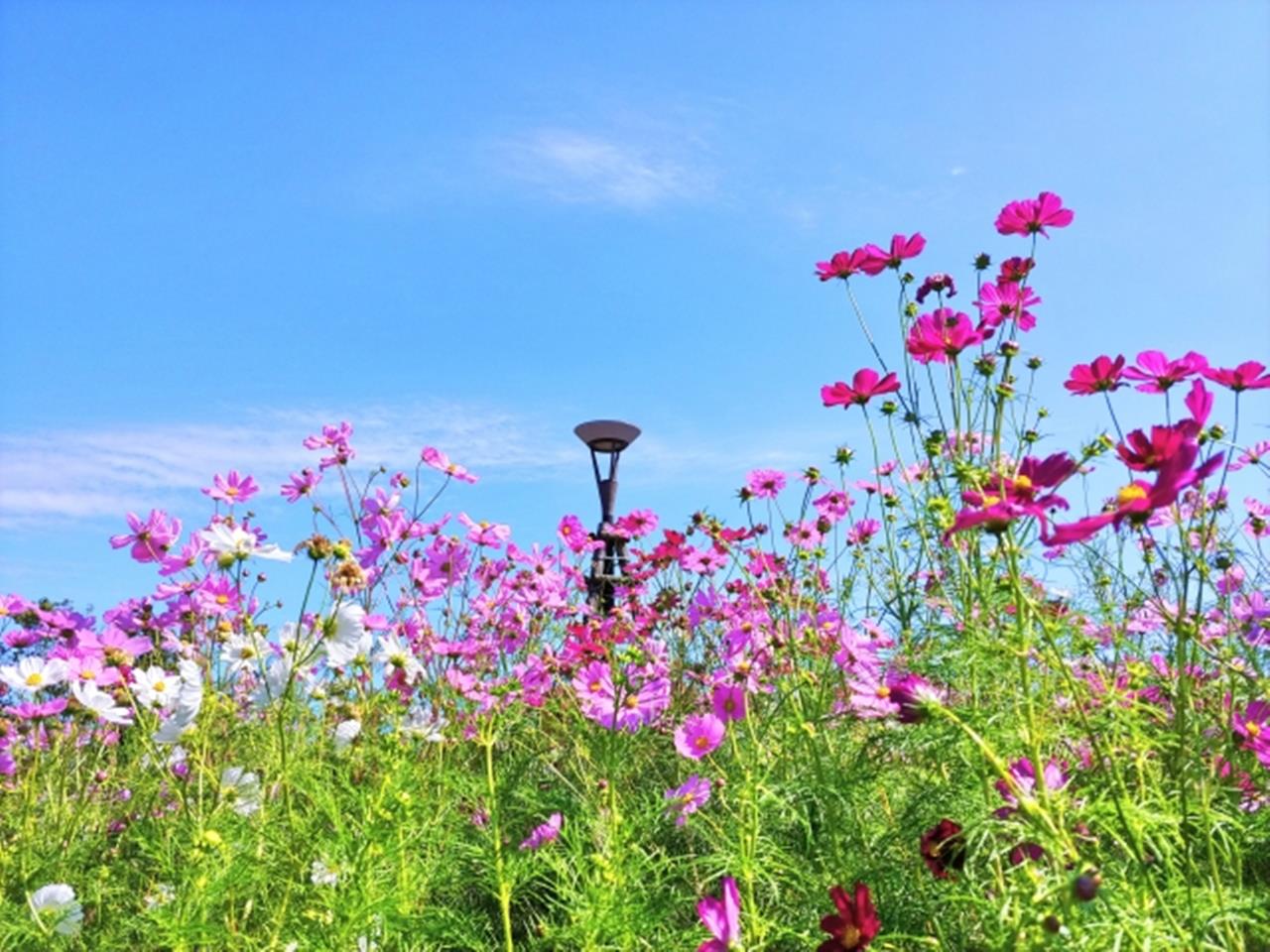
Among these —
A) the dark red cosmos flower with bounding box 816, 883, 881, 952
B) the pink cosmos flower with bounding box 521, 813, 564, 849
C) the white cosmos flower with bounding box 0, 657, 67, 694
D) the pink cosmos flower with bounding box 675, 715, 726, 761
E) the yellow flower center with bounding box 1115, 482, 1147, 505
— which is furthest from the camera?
the white cosmos flower with bounding box 0, 657, 67, 694

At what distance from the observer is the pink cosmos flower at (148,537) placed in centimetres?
253

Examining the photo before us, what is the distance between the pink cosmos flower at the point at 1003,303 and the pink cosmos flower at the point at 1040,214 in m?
0.15

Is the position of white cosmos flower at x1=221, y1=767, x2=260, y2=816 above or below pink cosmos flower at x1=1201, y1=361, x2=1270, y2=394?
below

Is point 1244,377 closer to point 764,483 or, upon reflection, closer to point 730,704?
point 730,704

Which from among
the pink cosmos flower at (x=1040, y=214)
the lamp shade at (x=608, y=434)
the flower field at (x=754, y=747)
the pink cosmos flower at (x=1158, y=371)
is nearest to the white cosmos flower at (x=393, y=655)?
the flower field at (x=754, y=747)

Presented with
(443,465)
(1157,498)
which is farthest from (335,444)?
(1157,498)

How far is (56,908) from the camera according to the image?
2.03 m

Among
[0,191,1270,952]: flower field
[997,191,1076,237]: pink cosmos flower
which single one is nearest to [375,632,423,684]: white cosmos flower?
[0,191,1270,952]: flower field

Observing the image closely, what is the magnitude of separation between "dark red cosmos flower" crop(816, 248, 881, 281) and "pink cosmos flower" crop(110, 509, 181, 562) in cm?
166

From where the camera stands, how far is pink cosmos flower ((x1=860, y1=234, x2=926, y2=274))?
103 inches

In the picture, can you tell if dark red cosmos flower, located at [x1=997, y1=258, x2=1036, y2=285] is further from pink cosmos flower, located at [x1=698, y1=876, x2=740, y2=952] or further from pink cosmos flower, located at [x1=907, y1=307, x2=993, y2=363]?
pink cosmos flower, located at [x1=698, y1=876, x2=740, y2=952]

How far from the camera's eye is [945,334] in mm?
2193

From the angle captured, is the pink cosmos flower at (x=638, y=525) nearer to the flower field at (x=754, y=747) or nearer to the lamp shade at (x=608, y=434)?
the flower field at (x=754, y=747)

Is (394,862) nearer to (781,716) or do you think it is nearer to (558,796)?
(558,796)
